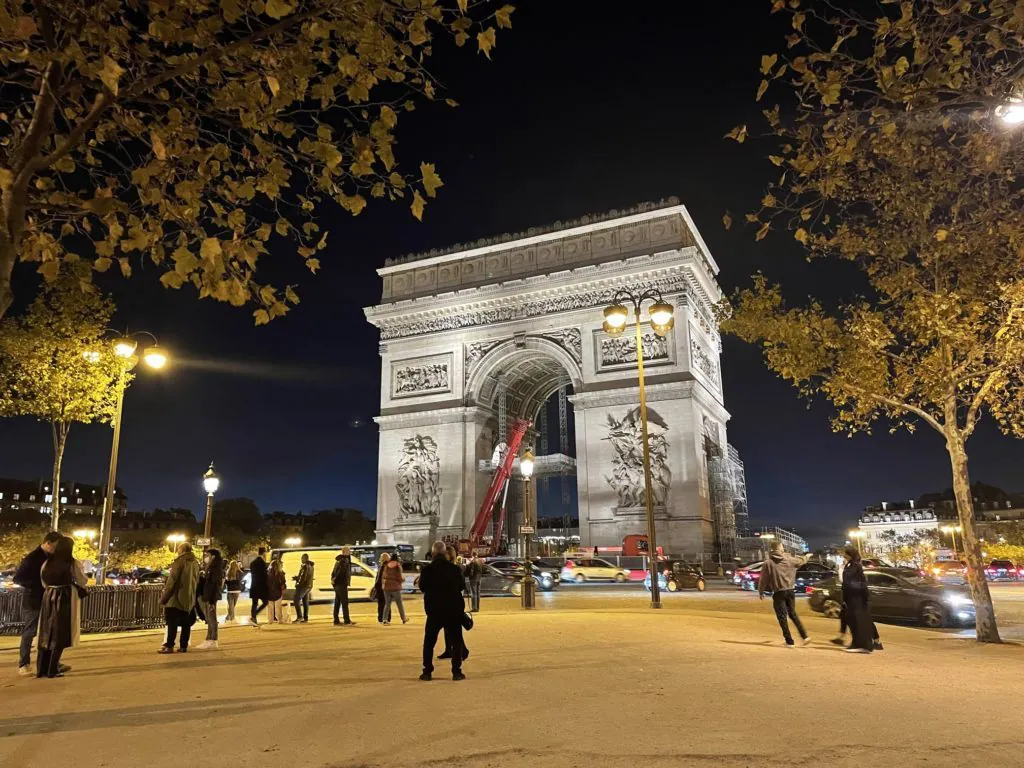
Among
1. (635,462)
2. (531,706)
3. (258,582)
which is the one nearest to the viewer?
(531,706)

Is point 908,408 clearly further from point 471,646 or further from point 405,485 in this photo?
point 405,485

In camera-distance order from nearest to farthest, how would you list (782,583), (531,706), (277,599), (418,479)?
(531,706) → (782,583) → (277,599) → (418,479)

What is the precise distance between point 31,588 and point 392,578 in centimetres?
648

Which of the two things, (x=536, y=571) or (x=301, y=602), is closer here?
(x=301, y=602)

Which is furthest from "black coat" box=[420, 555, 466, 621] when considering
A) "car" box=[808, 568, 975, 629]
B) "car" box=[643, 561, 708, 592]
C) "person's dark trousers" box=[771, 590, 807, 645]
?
"car" box=[643, 561, 708, 592]

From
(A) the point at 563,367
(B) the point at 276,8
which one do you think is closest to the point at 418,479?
(A) the point at 563,367

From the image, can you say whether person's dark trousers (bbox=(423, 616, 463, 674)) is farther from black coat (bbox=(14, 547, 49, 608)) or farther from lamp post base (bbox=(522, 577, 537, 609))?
lamp post base (bbox=(522, 577, 537, 609))

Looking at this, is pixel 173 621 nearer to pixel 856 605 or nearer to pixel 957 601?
pixel 856 605

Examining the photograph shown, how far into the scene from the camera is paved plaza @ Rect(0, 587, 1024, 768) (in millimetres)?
4898

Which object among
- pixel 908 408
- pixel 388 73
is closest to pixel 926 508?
pixel 908 408

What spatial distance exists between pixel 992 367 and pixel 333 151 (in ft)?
37.5

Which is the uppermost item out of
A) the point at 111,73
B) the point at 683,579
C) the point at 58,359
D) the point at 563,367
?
the point at 563,367

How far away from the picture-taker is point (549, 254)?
39.8 metres

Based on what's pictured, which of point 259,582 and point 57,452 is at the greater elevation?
point 57,452
